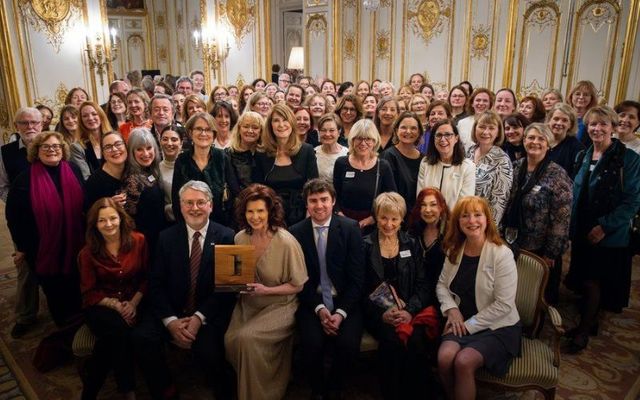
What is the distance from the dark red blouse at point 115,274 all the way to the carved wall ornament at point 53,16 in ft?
18.2

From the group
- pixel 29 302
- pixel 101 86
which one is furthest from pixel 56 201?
pixel 101 86

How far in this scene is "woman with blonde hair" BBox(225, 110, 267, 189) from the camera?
11.7 feet

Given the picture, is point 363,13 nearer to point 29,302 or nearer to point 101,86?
point 101,86

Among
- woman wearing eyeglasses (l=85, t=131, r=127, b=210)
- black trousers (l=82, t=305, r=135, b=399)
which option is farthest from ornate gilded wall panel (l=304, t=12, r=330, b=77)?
black trousers (l=82, t=305, r=135, b=399)

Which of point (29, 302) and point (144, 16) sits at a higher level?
point (144, 16)

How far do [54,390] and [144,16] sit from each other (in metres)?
13.4

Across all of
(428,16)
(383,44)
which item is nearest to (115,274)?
(428,16)

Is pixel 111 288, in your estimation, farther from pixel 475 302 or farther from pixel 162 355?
pixel 475 302

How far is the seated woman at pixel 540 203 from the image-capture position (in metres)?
3.17

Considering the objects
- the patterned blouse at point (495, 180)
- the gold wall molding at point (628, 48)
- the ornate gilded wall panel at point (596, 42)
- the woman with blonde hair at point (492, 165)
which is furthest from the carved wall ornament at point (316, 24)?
the patterned blouse at point (495, 180)

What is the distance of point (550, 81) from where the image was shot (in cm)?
776

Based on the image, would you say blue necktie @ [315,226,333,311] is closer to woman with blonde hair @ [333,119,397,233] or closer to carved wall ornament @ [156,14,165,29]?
woman with blonde hair @ [333,119,397,233]

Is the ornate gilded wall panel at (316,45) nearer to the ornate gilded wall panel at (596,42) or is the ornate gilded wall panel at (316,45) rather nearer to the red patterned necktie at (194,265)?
the ornate gilded wall panel at (596,42)

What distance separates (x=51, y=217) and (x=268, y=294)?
175cm
